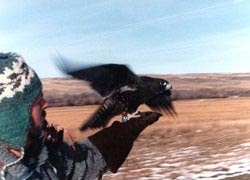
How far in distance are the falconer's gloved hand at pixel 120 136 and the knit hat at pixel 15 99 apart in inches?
12.5

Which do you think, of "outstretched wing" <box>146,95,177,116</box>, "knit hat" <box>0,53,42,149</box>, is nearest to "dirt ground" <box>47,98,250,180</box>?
"outstretched wing" <box>146,95,177,116</box>

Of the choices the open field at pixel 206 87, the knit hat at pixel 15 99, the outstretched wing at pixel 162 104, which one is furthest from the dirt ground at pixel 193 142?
the knit hat at pixel 15 99

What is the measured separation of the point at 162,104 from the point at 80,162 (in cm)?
30

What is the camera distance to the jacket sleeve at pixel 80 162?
1573 mm

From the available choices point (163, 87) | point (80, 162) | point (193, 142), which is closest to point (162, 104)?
point (163, 87)

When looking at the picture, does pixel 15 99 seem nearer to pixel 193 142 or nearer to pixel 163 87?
pixel 163 87

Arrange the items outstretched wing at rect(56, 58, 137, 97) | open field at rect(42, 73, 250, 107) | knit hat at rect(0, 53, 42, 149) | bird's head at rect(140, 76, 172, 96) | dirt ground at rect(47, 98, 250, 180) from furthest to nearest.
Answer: open field at rect(42, 73, 250, 107) → dirt ground at rect(47, 98, 250, 180) → bird's head at rect(140, 76, 172, 96) → outstretched wing at rect(56, 58, 137, 97) → knit hat at rect(0, 53, 42, 149)

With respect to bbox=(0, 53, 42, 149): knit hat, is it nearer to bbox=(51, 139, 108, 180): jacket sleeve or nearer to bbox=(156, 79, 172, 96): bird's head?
bbox=(51, 139, 108, 180): jacket sleeve

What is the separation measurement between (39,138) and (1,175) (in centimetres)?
13

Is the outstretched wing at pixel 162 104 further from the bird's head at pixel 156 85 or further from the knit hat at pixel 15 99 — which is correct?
the knit hat at pixel 15 99

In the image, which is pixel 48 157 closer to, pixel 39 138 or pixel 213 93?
pixel 39 138

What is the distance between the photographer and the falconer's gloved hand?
1612 mm

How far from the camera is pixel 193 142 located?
21.1ft

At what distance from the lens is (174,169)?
17.1 feet
